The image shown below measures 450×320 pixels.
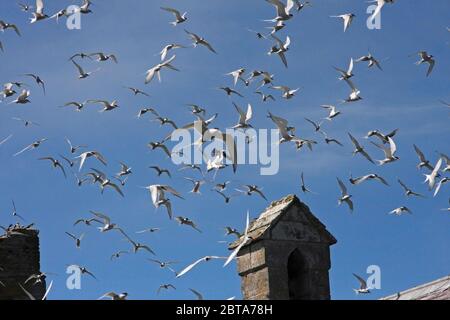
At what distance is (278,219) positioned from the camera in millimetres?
17250

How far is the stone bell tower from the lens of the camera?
17156 millimetres

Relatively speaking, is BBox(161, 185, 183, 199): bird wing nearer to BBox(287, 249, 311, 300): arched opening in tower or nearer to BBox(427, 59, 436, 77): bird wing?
BBox(287, 249, 311, 300): arched opening in tower

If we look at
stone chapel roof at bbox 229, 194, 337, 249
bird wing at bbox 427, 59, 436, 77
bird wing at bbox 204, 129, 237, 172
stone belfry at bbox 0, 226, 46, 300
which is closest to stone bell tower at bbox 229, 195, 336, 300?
stone chapel roof at bbox 229, 194, 337, 249

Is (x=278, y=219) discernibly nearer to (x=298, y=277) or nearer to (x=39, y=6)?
(x=298, y=277)

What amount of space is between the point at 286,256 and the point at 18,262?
7.58m

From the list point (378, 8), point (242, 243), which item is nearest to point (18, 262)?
point (242, 243)

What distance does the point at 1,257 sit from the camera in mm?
22844

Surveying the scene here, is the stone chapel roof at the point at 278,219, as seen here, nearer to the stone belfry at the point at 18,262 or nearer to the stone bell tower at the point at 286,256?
the stone bell tower at the point at 286,256

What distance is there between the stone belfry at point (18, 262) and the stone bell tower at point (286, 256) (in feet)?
21.5

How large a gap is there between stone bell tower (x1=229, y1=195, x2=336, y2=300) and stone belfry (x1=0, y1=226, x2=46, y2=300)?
6564 mm

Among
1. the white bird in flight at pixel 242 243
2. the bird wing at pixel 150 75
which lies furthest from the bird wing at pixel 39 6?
the white bird in flight at pixel 242 243
